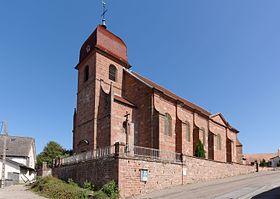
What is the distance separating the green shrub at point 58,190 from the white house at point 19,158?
16986mm

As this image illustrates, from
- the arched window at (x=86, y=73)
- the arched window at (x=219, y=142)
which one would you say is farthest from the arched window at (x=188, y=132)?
the arched window at (x=86, y=73)

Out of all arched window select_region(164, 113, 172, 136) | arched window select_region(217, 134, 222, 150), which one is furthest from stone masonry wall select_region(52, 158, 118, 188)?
arched window select_region(217, 134, 222, 150)

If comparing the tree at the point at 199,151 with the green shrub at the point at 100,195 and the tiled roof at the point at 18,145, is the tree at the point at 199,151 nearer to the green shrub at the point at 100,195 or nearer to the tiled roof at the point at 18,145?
the green shrub at the point at 100,195

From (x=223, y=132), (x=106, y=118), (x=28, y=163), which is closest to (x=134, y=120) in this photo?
(x=106, y=118)

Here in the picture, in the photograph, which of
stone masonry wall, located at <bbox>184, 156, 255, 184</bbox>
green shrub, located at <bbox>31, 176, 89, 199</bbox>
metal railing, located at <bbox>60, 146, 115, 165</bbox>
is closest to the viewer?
green shrub, located at <bbox>31, 176, 89, 199</bbox>

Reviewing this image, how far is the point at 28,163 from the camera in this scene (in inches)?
1790

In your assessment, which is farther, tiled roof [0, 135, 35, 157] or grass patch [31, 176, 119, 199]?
tiled roof [0, 135, 35, 157]

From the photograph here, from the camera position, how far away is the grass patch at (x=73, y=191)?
16.2m

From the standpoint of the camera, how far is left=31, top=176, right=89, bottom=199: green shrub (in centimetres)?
1697

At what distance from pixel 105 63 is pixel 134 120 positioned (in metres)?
6.26

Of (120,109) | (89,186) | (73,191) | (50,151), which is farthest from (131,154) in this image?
(50,151)

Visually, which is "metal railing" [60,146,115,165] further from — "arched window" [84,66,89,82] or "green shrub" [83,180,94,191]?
"arched window" [84,66,89,82]

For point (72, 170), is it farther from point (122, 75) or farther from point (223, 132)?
point (223, 132)

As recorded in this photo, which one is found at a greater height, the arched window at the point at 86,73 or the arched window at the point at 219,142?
the arched window at the point at 86,73
